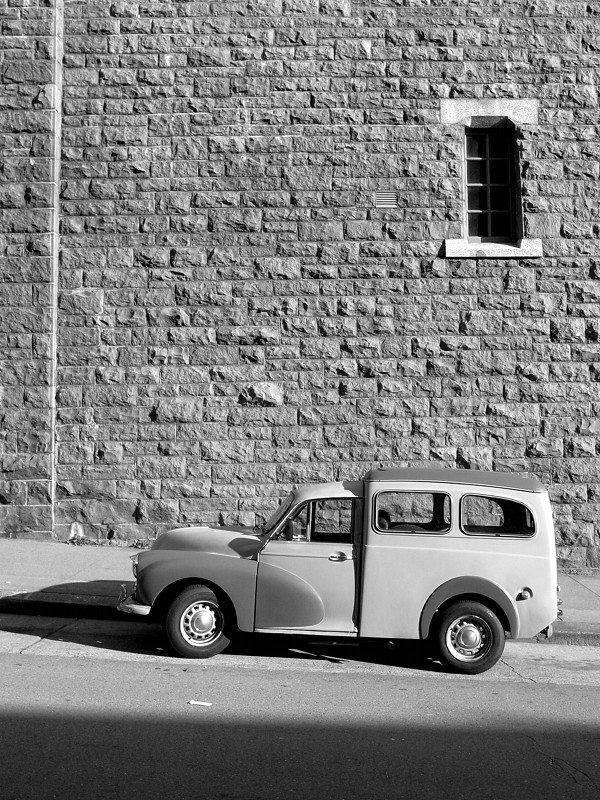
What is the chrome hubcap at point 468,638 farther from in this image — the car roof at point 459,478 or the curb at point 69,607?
the curb at point 69,607

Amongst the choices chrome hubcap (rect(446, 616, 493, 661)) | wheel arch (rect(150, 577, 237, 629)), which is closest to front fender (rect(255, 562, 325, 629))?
wheel arch (rect(150, 577, 237, 629))

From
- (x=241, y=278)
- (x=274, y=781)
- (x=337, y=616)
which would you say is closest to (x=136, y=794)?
(x=274, y=781)

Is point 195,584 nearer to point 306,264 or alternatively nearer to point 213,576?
point 213,576

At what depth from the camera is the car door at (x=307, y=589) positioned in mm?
6848

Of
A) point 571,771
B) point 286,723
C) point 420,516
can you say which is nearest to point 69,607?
point 420,516

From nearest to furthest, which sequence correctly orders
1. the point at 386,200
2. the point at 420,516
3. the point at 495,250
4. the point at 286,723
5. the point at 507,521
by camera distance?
the point at 286,723 → the point at 507,521 → the point at 420,516 → the point at 495,250 → the point at 386,200

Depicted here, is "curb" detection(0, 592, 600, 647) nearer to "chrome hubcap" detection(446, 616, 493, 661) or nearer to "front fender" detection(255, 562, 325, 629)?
"chrome hubcap" detection(446, 616, 493, 661)

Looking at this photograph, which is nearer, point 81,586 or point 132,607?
point 132,607

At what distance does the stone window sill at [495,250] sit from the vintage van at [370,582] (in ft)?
16.5

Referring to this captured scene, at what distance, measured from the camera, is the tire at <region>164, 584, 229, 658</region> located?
6887 millimetres

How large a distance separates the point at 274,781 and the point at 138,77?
32.5ft

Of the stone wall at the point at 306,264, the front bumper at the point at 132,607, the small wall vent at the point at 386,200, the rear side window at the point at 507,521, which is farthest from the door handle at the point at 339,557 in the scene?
the small wall vent at the point at 386,200

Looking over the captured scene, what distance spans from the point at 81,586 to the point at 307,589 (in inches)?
126

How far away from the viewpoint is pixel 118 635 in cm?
779
